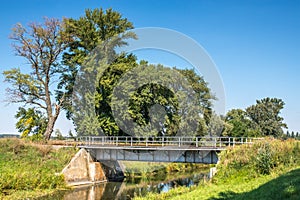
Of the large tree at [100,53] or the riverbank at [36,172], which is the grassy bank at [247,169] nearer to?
the riverbank at [36,172]

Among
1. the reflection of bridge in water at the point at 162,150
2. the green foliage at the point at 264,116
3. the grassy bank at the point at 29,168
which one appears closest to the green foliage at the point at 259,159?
the reflection of bridge in water at the point at 162,150

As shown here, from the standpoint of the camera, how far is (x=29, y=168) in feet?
88.2

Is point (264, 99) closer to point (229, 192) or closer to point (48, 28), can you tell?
point (48, 28)

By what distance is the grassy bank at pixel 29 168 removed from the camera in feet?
74.0

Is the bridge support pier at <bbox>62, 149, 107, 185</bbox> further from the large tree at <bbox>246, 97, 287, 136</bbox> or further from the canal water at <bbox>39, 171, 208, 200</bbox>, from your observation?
the large tree at <bbox>246, 97, 287, 136</bbox>

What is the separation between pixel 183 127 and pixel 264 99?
51286 millimetres

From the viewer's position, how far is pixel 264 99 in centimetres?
8525

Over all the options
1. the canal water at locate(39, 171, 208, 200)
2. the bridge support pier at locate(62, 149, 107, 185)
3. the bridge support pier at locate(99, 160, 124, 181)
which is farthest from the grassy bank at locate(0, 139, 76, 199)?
the bridge support pier at locate(99, 160, 124, 181)

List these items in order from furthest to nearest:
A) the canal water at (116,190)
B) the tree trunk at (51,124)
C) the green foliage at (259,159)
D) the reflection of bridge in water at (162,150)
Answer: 1. the tree trunk at (51,124)
2. the reflection of bridge in water at (162,150)
3. the canal water at (116,190)
4. the green foliage at (259,159)

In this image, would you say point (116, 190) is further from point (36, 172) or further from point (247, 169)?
point (247, 169)

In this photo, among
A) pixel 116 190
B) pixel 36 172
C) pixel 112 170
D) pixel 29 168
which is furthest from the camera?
pixel 112 170

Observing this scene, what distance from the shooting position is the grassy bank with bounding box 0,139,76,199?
74.0 ft

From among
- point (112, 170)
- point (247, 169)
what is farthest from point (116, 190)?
point (247, 169)

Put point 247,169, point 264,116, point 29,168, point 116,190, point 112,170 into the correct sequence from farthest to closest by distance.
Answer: point 264,116, point 112,170, point 116,190, point 29,168, point 247,169
